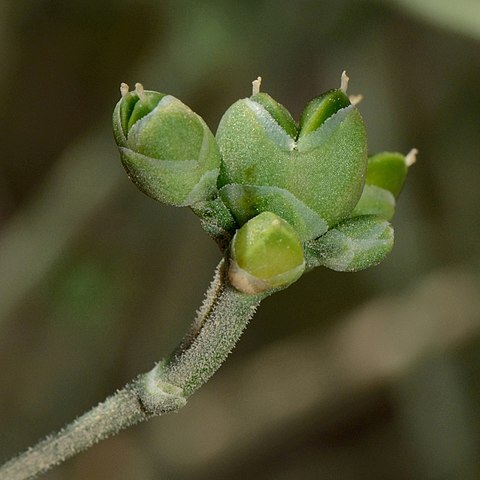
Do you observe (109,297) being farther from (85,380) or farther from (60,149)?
(60,149)

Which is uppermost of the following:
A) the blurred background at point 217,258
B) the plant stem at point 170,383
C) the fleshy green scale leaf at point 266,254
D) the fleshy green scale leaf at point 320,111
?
the fleshy green scale leaf at point 320,111

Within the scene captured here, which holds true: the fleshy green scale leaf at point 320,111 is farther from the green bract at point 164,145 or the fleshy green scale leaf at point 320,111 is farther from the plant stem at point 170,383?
the plant stem at point 170,383

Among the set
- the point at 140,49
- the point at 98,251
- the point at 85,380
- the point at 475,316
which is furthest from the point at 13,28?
the point at 475,316

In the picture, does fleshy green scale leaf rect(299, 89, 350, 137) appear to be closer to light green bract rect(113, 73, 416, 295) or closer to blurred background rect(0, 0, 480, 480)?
light green bract rect(113, 73, 416, 295)

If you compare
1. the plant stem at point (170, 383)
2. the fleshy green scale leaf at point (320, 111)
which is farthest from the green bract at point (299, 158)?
the plant stem at point (170, 383)

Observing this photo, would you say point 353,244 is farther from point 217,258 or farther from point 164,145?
point 217,258

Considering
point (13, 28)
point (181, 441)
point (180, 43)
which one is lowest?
point (181, 441)

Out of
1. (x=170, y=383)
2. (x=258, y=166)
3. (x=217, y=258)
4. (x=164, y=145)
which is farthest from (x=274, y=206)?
(x=217, y=258)
